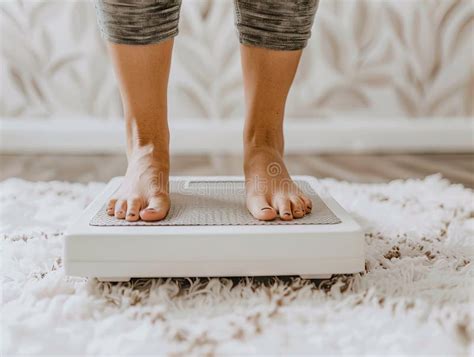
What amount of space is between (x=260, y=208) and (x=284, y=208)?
0.04 m

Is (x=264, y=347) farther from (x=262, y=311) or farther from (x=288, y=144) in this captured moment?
(x=288, y=144)

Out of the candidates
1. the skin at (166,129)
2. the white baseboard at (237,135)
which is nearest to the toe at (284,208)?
the skin at (166,129)

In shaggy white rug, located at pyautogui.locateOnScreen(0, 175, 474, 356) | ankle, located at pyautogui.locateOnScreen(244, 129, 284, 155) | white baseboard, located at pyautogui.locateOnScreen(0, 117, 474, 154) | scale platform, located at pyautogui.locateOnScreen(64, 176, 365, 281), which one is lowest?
white baseboard, located at pyautogui.locateOnScreen(0, 117, 474, 154)

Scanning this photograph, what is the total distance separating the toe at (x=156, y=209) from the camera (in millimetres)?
875

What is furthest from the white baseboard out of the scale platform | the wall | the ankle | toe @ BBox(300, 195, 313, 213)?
the scale platform

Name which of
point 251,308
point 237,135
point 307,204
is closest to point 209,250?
point 251,308

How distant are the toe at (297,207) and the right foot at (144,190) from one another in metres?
0.20

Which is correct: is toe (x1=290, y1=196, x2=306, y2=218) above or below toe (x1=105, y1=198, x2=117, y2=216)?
above

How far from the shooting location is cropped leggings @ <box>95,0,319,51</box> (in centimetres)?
94

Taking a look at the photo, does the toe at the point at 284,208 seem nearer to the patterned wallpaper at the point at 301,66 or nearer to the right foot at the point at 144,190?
the right foot at the point at 144,190

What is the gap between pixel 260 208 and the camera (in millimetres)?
909

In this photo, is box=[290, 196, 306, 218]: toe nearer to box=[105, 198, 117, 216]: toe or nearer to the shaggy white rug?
the shaggy white rug

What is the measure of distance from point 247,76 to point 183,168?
826 mm

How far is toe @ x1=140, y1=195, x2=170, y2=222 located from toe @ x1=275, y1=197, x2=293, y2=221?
A: 0.59 feet
